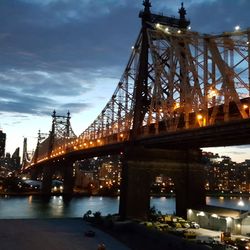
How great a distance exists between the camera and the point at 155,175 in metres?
54.9

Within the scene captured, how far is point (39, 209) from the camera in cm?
8650

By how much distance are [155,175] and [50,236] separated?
1717 centimetres

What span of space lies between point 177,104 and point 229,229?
1618cm

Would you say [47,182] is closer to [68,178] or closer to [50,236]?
[68,178]

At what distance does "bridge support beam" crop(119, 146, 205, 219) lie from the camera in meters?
52.8

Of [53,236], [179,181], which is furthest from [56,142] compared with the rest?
[53,236]

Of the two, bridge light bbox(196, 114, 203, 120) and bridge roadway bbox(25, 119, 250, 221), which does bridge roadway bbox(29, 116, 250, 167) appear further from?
bridge light bbox(196, 114, 203, 120)

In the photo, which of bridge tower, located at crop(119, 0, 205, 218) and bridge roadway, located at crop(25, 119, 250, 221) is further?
bridge tower, located at crop(119, 0, 205, 218)

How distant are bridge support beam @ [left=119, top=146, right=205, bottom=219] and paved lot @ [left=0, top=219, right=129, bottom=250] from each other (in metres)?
6.39

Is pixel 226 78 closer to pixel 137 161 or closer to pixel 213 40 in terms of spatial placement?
pixel 213 40

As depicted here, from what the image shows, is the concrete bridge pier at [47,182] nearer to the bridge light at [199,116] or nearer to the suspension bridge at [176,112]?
the suspension bridge at [176,112]

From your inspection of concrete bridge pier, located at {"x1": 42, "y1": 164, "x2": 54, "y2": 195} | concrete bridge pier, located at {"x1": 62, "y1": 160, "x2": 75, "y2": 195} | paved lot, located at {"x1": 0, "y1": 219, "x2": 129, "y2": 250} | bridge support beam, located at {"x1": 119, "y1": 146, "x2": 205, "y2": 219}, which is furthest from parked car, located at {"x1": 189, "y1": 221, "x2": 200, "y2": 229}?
concrete bridge pier, located at {"x1": 42, "y1": 164, "x2": 54, "y2": 195}

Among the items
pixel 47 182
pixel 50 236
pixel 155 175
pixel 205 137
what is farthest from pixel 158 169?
pixel 47 182

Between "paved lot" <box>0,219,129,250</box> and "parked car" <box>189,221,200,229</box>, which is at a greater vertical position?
"parked car" <box>189,221,200,229</box>
